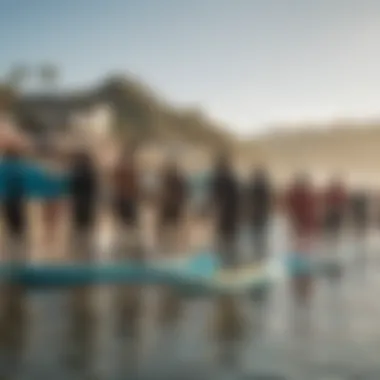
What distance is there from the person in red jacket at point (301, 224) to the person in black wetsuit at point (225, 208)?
0.38ft

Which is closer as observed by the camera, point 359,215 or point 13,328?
point 13,328

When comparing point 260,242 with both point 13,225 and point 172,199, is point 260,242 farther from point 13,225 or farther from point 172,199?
point 13,225

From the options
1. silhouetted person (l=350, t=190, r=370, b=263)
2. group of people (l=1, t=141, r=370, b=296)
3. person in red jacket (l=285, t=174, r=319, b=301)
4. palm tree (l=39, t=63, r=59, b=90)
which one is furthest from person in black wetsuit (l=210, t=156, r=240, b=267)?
palm tree (l=39, t=63, r=59, b=90)

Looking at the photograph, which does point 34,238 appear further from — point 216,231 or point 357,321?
point 357,321

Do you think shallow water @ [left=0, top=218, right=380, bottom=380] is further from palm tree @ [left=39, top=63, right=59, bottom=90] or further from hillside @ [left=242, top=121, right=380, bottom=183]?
palm tree @ [left=39, top=63, right=59, bottom=90]

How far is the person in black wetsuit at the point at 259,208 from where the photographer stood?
219cm

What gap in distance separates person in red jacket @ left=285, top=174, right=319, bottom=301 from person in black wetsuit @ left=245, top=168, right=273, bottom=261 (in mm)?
48

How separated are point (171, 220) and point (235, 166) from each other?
0.58 ft

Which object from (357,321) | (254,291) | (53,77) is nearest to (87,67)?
(53,77)

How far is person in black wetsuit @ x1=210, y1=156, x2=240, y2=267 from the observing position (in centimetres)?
219

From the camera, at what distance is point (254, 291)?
7.18ft

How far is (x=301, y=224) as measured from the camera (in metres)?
2.21

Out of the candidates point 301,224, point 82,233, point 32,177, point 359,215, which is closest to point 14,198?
point 32,177

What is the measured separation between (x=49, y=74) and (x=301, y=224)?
62cm
